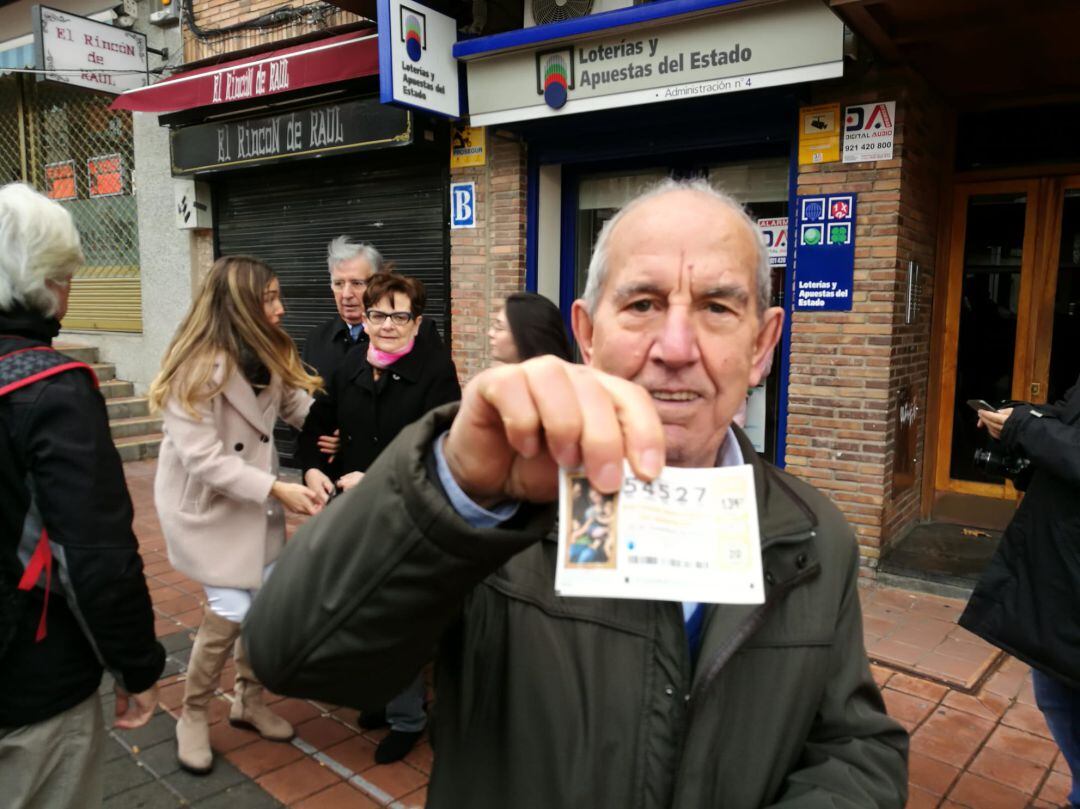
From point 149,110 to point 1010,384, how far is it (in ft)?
27.0

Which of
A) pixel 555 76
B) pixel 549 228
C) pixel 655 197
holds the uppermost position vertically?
pixel 555 76

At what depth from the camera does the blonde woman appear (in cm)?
300

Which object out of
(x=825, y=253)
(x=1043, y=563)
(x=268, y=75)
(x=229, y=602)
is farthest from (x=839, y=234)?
(x=268, y=75)

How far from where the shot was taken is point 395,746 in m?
3.36

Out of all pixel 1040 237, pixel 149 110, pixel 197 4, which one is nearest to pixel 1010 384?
pixel 1040 237

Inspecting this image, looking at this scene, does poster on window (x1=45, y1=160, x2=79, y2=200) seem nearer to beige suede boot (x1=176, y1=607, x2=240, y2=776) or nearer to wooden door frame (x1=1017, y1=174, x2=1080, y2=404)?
beige suede boot (x1=176, y1=607, x2=240, y2=776)

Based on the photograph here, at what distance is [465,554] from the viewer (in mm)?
1002

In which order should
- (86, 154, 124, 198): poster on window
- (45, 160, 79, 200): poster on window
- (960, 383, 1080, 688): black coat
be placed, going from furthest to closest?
(45, 160, 79, 200): poster on window
(86, 154, 124, 198): poster on window
(960, 383, 1080, 688): black coat

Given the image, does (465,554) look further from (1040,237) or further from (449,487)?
(1040,237)

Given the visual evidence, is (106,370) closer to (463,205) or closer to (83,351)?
(83,351)

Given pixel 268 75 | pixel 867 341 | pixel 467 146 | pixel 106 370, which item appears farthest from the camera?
pixel 106 370

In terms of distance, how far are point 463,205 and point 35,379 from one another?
17.1 feet

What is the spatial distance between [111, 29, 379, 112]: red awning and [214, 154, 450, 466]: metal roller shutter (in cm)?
88

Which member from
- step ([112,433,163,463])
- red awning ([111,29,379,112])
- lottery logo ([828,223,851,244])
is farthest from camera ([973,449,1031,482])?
step ([112,433,163,463])
